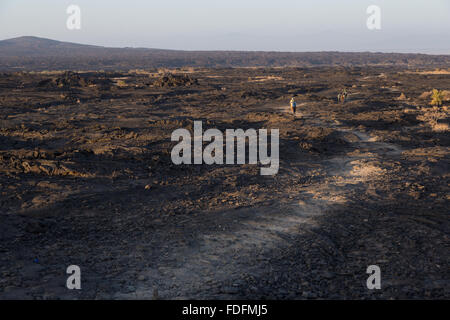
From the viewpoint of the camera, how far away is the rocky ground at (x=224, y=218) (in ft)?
20.2

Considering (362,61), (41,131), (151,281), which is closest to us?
(151,281)

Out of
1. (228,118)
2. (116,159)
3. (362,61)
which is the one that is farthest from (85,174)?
(362,61)

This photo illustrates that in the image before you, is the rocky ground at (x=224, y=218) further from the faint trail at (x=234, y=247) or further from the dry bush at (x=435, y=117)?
the dry bush at (x=435, y=117)

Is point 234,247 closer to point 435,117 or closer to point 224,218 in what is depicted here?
point 224,218

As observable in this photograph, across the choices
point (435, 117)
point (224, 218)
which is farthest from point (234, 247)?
point (435, 117)

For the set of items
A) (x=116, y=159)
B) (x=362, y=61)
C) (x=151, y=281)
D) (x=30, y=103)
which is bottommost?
(x=151, y=281)

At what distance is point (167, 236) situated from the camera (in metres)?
7.90

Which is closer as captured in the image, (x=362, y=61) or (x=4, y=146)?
(x=4, y=146)

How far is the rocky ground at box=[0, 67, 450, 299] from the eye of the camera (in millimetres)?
6156

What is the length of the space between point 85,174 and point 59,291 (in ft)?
20.7

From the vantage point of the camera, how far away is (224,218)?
8.82 metres

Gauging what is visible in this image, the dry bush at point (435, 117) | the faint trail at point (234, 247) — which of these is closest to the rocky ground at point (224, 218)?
the faint trail at point (234, 247)

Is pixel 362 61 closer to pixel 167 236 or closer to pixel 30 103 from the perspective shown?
pixel 30 103

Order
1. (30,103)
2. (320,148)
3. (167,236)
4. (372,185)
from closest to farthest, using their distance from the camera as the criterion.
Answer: (167,236), (372,185), (320,148), (30,103)
